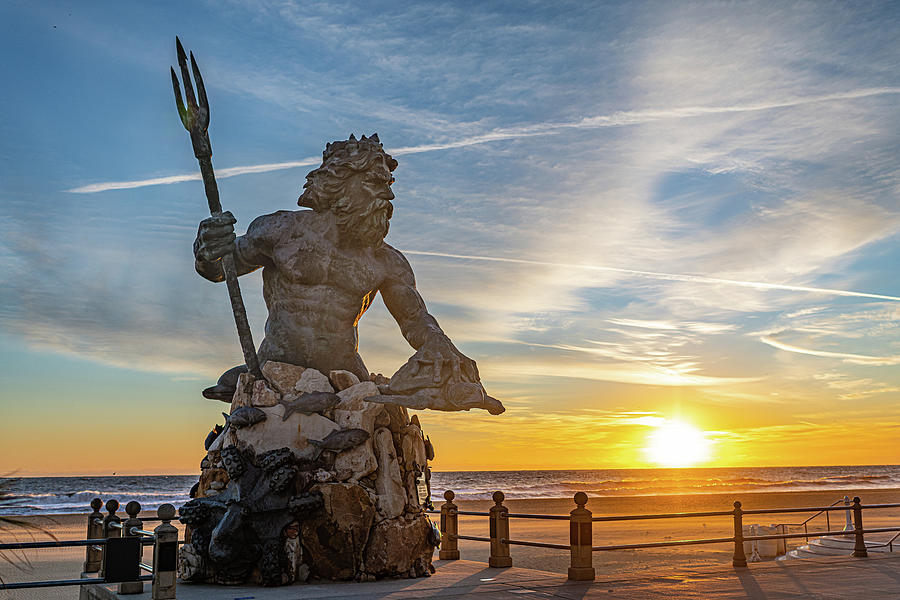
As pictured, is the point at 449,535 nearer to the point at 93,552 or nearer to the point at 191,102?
the point at 93,552

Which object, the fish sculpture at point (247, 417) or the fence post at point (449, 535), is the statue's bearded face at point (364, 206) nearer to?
the fish sculpture at point (247, 417)

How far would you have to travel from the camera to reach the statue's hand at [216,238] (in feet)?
25.8

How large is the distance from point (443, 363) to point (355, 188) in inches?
77.6

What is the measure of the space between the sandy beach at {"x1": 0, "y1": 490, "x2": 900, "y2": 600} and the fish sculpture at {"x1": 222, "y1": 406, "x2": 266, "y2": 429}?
5.80ft

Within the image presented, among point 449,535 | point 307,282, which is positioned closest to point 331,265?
point 307,282

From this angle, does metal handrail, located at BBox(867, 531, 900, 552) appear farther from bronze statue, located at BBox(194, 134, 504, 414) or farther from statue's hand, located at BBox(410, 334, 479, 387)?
statue's hand, located at BBox(410, 334, 479, 387)

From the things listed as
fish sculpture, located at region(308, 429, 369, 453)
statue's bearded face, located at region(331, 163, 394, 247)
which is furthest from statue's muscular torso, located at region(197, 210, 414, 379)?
fish sculpture, located at region(308, 429, 369, 453)

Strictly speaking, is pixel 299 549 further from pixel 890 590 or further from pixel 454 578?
pixel 890 590

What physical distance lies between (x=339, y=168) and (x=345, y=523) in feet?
11.4

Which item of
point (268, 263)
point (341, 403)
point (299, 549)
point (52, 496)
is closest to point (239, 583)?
point (299, 549)

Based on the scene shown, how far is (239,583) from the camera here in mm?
7418

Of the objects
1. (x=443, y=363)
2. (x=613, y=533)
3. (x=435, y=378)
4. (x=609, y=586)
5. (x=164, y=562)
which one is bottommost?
(x=613, y=533)

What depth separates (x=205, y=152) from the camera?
7.71m

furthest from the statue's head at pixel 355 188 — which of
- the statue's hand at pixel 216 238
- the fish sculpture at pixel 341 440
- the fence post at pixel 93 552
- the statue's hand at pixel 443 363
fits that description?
the fence post at pixel 93 552
